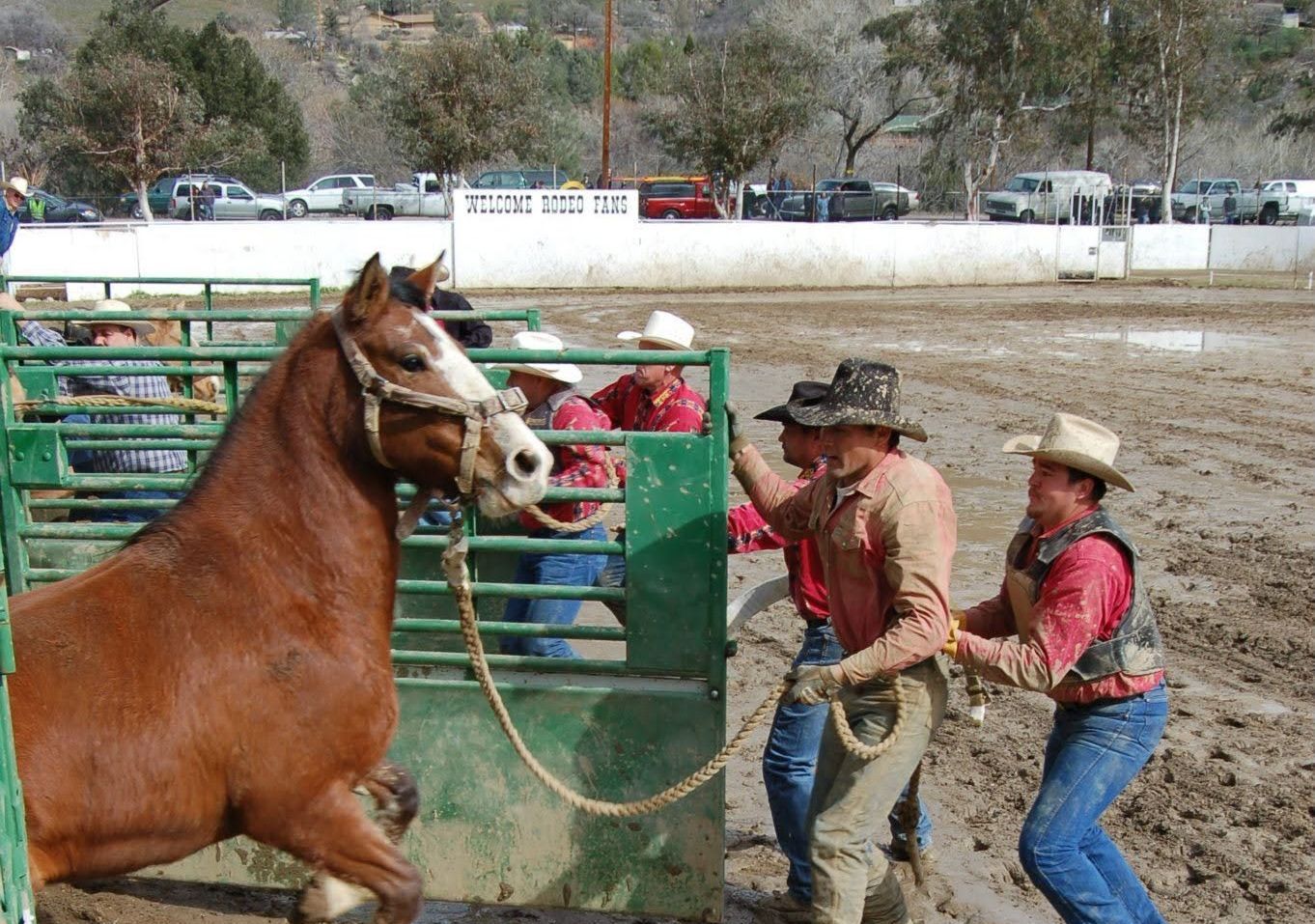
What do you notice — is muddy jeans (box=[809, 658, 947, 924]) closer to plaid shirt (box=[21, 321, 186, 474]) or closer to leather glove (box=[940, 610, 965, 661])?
leather glove (box=[940, 610, 965, 661])

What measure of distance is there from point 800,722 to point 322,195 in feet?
136

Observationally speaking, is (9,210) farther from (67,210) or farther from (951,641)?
(67,210)

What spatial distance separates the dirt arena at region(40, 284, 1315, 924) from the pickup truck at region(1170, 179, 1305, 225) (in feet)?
82.6

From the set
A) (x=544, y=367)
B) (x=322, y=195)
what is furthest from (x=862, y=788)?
(x=322, y=195)

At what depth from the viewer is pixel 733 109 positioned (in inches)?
1629

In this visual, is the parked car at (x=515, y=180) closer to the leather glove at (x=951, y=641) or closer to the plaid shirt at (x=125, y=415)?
the plaid shirt at (x=125, y=415)

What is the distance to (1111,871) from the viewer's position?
3916 millimetres

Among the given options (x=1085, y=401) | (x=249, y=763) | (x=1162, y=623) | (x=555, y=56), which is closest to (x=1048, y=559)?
(x=249, y=763)

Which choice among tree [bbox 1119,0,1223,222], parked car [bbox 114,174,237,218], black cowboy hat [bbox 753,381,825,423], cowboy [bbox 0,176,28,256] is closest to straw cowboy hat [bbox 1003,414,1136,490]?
black cowboy hat [bbox 753,381,825,423]

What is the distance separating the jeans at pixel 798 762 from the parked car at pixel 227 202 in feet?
115

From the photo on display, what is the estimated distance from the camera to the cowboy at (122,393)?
6.00m

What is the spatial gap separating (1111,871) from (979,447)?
845 cm

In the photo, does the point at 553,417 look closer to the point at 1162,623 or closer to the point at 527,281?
the point at 1162,623

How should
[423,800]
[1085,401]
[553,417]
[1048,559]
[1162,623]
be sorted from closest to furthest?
[1048,559], [423,800], [553,417], [1162,623], [1085,401]
